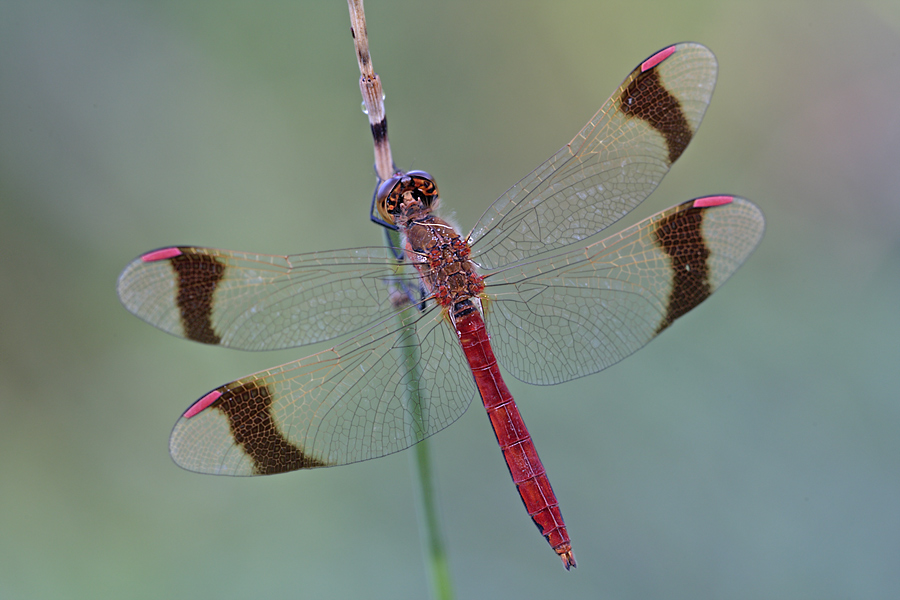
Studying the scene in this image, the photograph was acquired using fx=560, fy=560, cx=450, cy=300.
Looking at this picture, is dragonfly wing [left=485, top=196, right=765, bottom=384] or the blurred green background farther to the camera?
the blurred green background

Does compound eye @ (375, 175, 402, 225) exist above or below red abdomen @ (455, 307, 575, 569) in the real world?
above

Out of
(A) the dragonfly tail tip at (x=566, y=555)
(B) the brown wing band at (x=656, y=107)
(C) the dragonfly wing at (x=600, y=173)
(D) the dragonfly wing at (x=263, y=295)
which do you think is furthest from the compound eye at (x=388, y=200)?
(A) the dragonfly tail tip at (x=566, y=555)

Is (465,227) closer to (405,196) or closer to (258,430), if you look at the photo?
(405,196)

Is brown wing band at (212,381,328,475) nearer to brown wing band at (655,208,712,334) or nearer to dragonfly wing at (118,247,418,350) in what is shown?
dragonfly wing at (118,247,418,350)

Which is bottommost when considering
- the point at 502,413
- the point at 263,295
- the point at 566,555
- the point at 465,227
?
the point at 566,555

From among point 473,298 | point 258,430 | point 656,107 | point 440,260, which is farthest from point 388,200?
point 656,107

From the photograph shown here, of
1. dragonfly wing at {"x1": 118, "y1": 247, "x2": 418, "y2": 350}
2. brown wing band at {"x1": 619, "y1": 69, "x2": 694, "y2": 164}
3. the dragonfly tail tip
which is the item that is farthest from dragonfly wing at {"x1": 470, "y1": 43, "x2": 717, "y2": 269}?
the dragonfly tail tip

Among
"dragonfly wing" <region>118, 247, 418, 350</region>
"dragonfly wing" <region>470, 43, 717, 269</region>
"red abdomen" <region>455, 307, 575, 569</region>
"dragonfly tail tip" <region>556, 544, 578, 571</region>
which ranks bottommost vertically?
"dragonfly tail tip" <region>556, 544, 578, 571</region>
